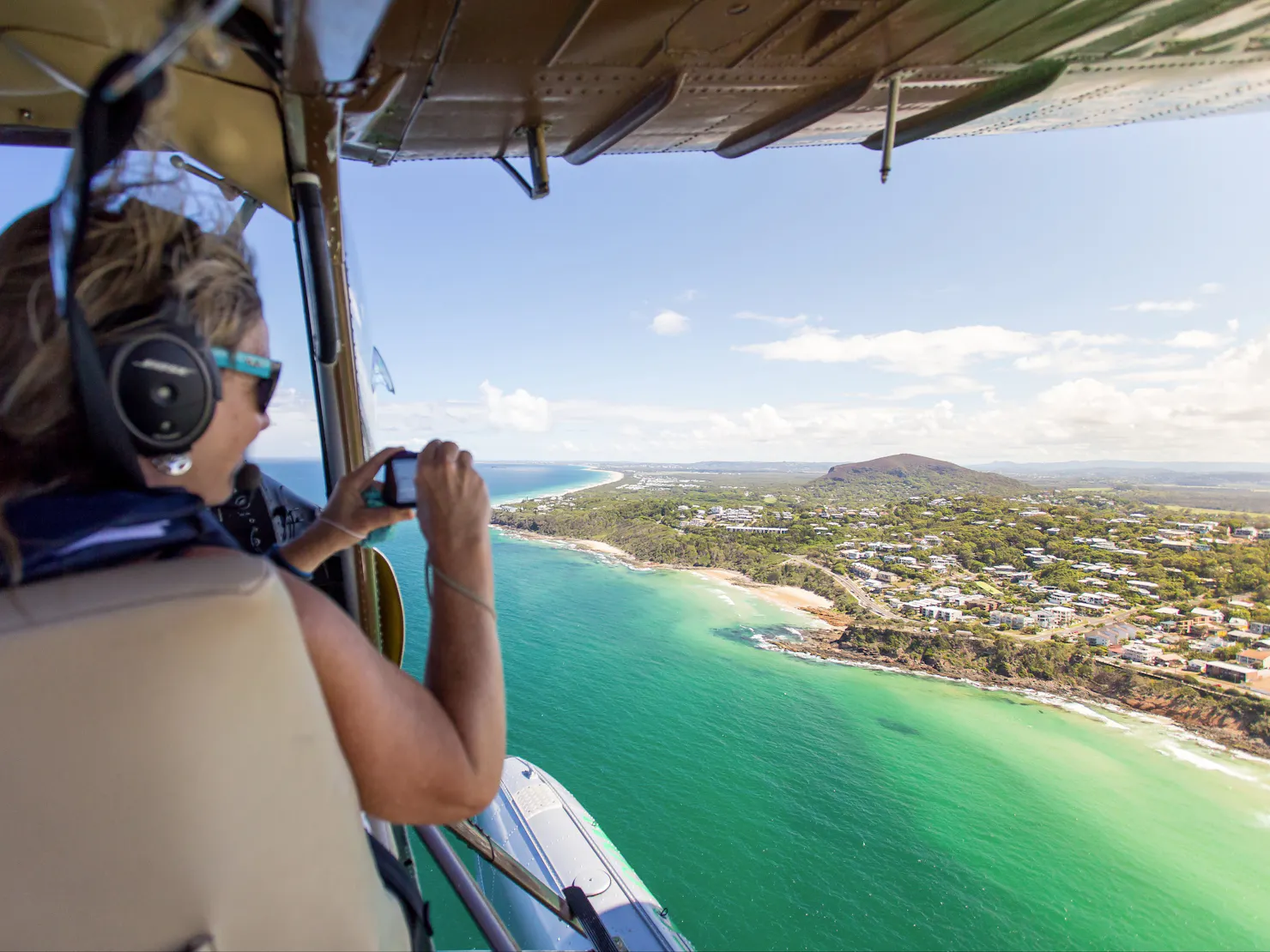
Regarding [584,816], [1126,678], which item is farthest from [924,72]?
[1126,678]

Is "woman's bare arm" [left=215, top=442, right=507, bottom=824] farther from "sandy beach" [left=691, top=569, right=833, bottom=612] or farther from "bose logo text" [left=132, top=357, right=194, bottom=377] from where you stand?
"sandy beach" [left=691, top=569, right=833, bottom=612]

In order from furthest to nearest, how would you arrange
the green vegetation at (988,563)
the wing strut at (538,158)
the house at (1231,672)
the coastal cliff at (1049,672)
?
the green vegetation at (988,563) → the house at (1231,672) → the coastal cliff at (1049,672) → the wing strut at (538,158)

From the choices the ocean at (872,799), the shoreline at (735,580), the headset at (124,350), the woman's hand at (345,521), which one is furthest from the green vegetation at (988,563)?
the headset at (124,350)

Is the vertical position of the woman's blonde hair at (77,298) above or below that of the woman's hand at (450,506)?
above

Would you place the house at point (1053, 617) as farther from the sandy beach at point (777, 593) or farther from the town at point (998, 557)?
the sandy beach at point (777, 593)

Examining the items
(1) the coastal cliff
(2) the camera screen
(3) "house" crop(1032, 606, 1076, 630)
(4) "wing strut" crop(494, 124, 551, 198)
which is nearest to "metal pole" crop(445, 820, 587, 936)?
(2) the camera screen

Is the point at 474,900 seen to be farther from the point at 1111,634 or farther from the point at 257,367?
the point at 1111,634

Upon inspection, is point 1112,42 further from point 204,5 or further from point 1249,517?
point 1249,517
